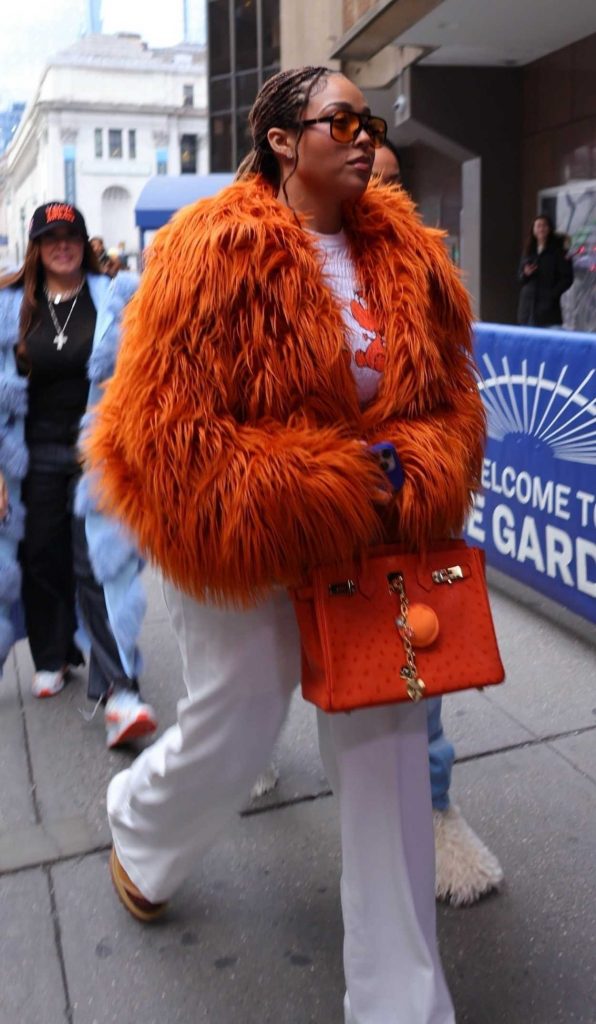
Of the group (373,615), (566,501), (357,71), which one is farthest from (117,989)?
(357,71)

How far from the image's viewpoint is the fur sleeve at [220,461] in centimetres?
180

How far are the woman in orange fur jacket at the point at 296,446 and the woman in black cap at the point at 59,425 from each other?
1.40 metres

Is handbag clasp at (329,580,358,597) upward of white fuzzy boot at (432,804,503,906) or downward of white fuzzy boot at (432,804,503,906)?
upward

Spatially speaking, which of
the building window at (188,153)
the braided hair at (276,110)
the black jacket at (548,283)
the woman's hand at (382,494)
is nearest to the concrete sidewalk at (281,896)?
the woman's hand at (382,494)

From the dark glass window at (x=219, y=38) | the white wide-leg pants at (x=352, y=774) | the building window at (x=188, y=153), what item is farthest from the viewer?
the building window at (x=188, y=153)

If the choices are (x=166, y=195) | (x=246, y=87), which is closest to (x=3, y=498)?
(x=166, y=195)

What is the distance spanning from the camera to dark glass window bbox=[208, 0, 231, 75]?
1222 inches

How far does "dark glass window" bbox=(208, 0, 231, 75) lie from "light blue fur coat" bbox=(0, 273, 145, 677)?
30.3 metres

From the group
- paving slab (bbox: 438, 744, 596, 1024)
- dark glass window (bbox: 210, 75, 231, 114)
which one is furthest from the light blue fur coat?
dark glass window (bbox: 210, 75, 231, 114)

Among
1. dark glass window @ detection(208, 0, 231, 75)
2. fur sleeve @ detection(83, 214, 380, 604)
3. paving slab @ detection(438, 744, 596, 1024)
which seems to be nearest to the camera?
fur sleeve @ detection(83, 214, 380, 604)

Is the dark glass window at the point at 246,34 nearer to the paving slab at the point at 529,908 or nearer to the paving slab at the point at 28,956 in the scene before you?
the paving slab at the point at 529,908

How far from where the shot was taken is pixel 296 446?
1.82 m

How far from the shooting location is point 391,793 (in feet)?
6.33

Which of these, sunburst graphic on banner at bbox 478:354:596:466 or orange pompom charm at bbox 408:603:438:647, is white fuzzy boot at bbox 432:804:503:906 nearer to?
orange pompom charm at bbox 408:603:438:647
